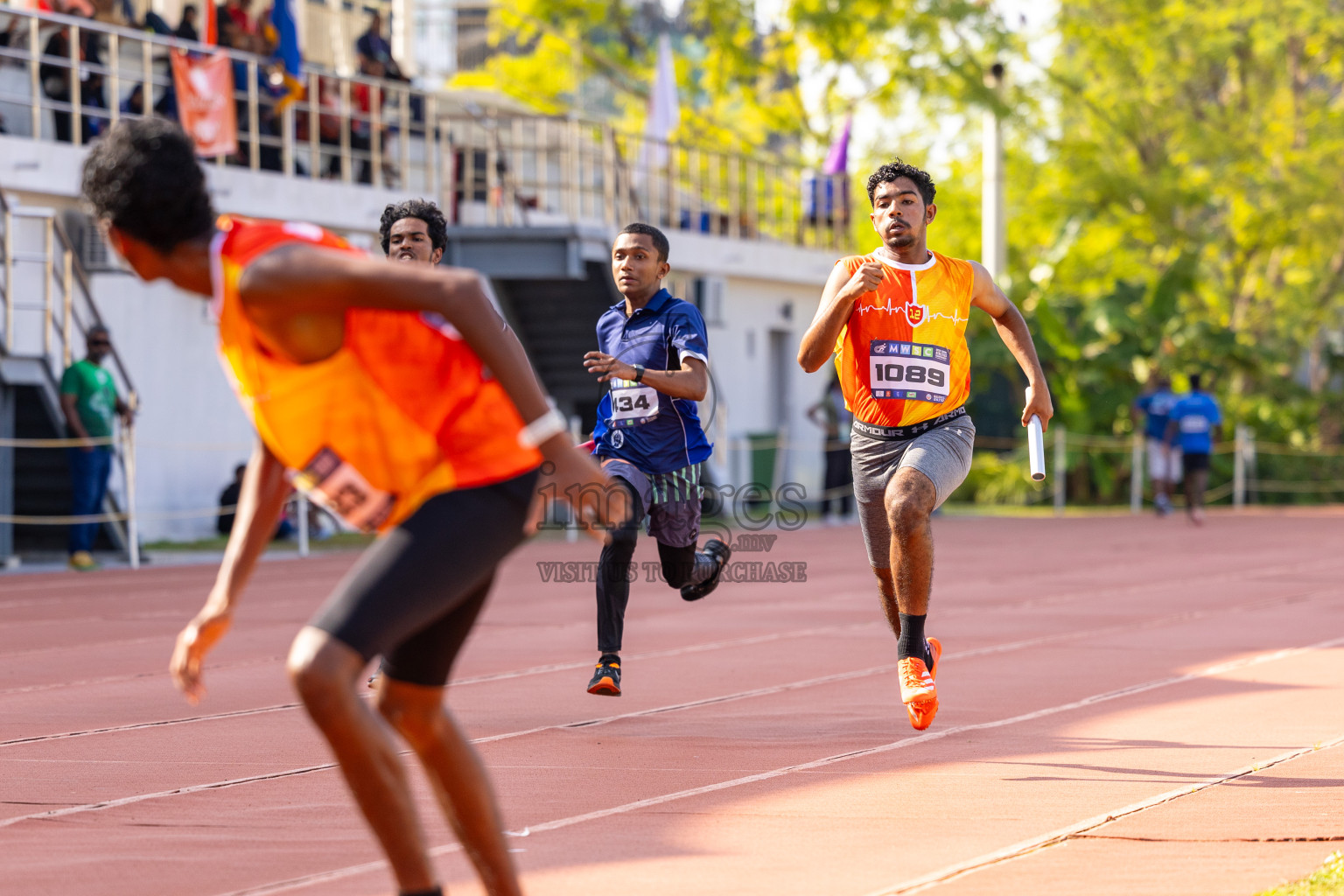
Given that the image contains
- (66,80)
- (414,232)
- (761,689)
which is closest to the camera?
(414,232)

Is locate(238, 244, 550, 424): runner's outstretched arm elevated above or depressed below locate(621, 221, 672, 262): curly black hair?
below

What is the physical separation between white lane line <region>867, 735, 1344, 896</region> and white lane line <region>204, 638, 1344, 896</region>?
103 mm

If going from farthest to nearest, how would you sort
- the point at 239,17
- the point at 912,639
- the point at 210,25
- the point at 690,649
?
1. the point at 239,17
2. the point at 210,25
3. the point at 690,649
4. the point at 912,639

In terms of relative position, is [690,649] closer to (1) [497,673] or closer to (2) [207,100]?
(1) [497,673]

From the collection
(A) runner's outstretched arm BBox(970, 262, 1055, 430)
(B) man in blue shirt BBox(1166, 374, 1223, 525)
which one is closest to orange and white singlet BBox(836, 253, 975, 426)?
(A) runner's outstretched arm BBox(970, 262, 1055, 430)

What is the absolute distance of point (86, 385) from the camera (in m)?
17.2

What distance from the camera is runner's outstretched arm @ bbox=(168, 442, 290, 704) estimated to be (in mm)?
4094

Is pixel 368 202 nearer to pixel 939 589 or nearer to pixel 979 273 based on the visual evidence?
pixel 939 589

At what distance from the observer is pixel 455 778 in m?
4.07

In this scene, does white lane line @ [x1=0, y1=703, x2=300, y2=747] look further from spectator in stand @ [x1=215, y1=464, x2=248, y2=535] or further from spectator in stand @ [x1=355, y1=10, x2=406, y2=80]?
spectator in stand @ [x1=355, y1=10, x2=406, y2=80]

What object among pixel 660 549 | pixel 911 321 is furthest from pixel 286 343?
pixel 660 549

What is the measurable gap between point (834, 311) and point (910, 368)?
0.47 metres

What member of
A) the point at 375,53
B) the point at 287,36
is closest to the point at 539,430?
the point at 287,36

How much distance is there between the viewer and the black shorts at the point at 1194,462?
26250 mm
